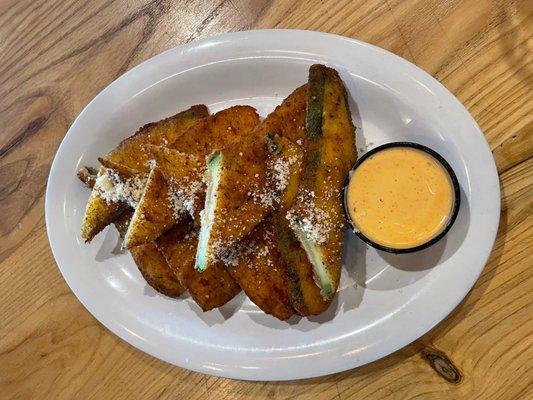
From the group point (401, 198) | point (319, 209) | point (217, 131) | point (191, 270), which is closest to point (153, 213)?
point (191, 270)

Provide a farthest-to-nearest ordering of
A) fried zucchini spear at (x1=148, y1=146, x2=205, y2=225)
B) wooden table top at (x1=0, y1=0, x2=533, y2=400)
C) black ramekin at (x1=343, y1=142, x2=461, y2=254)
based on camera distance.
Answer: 1. wooden table top at (x1=0, y1=0, x2=533, y2=400)
2. fried zucchini spear at (x1=148, y1=146, x2=205, y2=225)
3. black ramekin at (x1=343, y1=142, x2=461, y2=254)

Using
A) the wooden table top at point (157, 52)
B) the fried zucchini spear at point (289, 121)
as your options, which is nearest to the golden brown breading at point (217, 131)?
the fried zucchini spear at point (289, 121)

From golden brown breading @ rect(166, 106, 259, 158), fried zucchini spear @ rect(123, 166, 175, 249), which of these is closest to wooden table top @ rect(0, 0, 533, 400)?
golden brown breading @ rect(166, 106, 259, 158)

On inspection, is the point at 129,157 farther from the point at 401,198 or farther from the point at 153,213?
the point at 401,198

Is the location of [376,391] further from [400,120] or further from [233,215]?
[400,120]

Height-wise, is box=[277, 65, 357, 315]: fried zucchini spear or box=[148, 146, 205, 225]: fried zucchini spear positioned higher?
box=[148, 146, 205, 225]: fried zucchini spear

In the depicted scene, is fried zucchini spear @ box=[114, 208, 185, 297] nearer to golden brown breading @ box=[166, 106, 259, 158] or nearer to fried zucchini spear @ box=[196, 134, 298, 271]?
fried zucchini spear @ box=[196, 134, 298, 271]

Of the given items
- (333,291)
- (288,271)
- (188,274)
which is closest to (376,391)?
(333,291)
